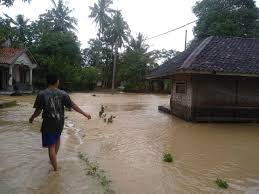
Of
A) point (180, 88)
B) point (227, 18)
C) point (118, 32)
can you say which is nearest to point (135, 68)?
point (118, 32)

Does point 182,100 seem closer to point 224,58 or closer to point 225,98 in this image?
point 225,98

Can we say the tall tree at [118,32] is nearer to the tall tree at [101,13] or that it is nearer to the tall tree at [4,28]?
the tall tree at [101,13]

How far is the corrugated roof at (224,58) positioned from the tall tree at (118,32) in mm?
31204

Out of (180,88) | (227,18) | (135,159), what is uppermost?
(227,18)

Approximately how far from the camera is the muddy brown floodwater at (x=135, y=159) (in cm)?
502

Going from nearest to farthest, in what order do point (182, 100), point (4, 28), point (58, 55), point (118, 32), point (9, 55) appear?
point (4, 28) < point (182, 100) < point (9, 55) < point (58, 55) < point (118, 32)

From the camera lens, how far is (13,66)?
30.8 meters

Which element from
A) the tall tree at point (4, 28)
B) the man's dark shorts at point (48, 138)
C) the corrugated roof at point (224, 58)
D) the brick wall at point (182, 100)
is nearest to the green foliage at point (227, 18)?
the corrugated roof at point (224, 58)

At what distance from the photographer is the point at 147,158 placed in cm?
690

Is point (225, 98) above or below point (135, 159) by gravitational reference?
above

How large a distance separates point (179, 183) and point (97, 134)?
4.77 m

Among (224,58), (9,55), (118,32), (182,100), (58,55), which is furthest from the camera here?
(118,32)

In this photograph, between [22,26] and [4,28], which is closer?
[4,28]

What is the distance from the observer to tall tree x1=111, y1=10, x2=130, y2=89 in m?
45.9
